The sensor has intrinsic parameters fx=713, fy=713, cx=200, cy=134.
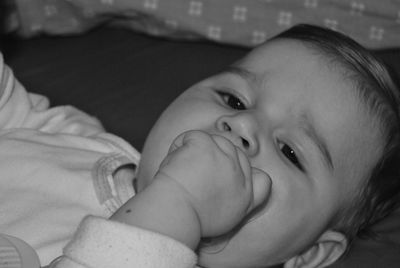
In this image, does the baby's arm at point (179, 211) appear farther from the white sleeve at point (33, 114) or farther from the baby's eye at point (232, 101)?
the white sleeve at point (33, 114)

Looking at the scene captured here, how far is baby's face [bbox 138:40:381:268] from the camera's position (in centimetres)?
101

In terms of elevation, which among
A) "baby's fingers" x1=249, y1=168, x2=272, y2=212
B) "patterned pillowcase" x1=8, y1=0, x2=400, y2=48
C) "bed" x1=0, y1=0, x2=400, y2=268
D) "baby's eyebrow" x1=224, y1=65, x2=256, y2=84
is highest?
"baby's eyebrow" x1=224, y1=65, x2=256, y2=84

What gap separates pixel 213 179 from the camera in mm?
864

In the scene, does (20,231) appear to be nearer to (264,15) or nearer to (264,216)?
(264,216)

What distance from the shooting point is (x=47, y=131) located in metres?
1.27

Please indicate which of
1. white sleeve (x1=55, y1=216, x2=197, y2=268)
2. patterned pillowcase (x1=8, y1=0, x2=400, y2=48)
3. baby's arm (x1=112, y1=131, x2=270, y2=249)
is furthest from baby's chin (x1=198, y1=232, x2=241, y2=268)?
patterned pillowcase (x1=8, y1=0, x2=400, y2=48)

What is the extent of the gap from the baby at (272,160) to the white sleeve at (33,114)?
52mm

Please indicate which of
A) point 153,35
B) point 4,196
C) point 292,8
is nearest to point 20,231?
point 4,196

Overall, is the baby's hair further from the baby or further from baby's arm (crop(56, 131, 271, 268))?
baby's arm (crop(56, 131, 271, 268))

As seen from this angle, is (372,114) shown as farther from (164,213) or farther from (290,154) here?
(164,213)

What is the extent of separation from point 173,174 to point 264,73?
1.09 ft

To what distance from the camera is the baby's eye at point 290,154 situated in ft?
3.41

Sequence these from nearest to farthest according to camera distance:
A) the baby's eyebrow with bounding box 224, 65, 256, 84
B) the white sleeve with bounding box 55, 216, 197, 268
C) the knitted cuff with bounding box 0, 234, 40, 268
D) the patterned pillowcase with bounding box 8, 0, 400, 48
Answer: the white sleeve with bounding box 55, 216, 197, 268 → the knitted cuff with bounding box 0, 234, 40, 268 → the baby's eyebrow with bounding box 224, 65, 256, 84 → the patterned pillowcase with bounding box 8, 0, 400, 48

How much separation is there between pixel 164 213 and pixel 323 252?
44 centimetres
